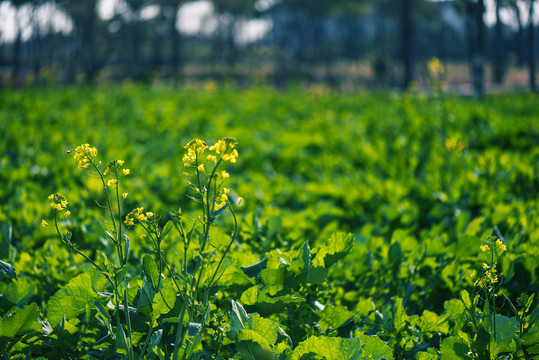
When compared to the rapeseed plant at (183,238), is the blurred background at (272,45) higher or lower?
higher

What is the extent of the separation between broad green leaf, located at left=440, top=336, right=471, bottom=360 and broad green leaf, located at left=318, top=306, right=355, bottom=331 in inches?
12.0

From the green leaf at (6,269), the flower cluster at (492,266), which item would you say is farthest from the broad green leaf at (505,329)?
the green leaf at (6,269)

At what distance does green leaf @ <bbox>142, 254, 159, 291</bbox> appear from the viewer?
4.59ft

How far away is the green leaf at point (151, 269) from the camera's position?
55.1 inches

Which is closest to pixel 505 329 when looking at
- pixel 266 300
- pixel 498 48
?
pixel 266 300

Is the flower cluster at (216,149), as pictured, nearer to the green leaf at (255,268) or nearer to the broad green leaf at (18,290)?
the green leaf at (255,268)

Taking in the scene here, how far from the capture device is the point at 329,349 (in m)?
1.24

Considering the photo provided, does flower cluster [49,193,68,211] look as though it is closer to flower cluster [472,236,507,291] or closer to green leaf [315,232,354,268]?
green leaf [315,232,354,268]

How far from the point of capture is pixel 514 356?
4.55 feet

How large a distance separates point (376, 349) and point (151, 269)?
2.24 feet

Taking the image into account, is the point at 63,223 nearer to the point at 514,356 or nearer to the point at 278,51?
the point at 514,356

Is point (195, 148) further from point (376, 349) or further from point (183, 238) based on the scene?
point (376, 349)

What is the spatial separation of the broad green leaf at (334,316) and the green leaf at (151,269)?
533 mm

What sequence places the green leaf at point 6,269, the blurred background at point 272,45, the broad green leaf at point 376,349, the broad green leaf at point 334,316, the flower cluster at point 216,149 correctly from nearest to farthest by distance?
the flower cluster at point 216,149, the broad green leaf at point 376,349, the green leaf at point 6,269, the broad green leaf at point 334,316, the blurred background at point 272,45
